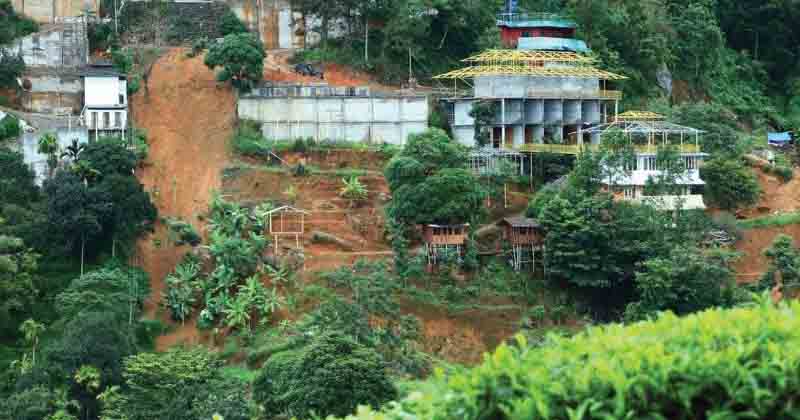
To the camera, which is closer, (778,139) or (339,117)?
(339,117)

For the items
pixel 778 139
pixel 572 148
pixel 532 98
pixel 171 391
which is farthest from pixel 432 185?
pixel 778 139

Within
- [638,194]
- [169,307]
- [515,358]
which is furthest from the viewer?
[638,194]

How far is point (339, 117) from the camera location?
2489 inches

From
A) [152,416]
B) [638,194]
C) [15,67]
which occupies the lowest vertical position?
[152,416]

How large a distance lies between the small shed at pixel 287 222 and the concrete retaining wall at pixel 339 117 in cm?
549

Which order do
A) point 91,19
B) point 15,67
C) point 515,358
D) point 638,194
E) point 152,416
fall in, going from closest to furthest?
1. point 515,358
2. point 152,416
3. point 638,194
4. point 15,67
5. point 91,19

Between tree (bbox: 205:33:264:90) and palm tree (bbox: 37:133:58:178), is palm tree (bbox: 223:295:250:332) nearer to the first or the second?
palm tree (bbox: 37:133:58:178)

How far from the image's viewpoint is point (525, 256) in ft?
189

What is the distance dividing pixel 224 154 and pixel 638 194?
14.8 metres

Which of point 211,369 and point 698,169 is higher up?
point 698,169

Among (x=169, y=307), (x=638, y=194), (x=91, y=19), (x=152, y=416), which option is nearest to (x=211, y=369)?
(x=152, y=416)

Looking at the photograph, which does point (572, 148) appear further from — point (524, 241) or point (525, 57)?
point (524, 241)

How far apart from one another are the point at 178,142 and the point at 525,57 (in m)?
13.3

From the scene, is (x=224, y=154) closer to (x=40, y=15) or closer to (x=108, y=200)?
(x=108, y=200)
